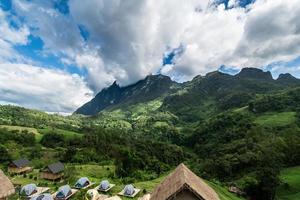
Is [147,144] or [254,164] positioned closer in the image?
[254,164]

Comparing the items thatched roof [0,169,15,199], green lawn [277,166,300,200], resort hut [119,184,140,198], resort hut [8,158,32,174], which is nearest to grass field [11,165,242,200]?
resort hut [119,184,140,198]

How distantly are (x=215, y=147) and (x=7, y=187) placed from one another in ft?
398

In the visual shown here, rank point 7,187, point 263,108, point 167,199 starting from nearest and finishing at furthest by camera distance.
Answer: point 167,199 → point 7,187 → point 263,108

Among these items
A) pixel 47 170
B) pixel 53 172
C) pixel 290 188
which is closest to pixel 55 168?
pixel 53 172

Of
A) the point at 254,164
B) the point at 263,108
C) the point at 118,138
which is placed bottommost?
the point at 254,164

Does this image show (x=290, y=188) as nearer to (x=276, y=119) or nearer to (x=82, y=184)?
(x=82, y=184)

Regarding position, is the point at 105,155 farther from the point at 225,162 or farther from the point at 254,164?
the point at 254,164

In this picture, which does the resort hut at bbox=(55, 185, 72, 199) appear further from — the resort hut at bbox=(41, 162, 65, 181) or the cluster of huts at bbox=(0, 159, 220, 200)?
the resort hut at bbox=(41, 162, 65, 181)

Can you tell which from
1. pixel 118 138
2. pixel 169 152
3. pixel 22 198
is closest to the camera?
pixel 22 198

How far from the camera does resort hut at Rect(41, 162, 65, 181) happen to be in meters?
76.8

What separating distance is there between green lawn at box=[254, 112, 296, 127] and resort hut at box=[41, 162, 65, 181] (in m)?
114

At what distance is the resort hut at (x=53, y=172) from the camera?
76750 mm

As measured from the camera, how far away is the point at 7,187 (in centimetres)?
3944

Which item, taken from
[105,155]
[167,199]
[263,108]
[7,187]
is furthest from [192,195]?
[263,108]
